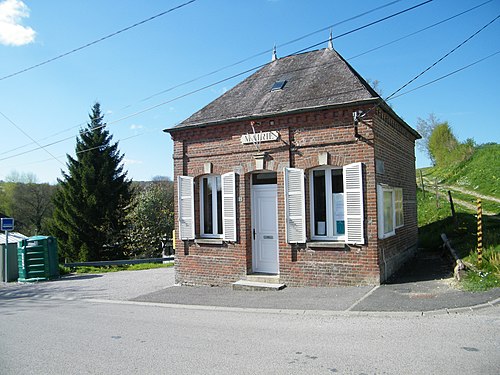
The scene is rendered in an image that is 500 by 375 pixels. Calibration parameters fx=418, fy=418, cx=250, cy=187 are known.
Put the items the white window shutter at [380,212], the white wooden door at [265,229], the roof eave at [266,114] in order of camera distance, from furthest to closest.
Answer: the white wooden door at [265,229] < the white window shutter at [380,212] < the roof eave at [266,114]

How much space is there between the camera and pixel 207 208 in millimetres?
12336

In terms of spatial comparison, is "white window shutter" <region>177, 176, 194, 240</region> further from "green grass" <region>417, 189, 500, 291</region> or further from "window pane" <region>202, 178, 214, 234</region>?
"green grass" <region>417, 189, 500, 291</region>

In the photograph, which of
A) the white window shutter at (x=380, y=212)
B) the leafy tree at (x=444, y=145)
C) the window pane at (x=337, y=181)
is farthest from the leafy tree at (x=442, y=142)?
the window pane at (x=337, y=181)

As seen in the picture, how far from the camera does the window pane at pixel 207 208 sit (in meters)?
12.3

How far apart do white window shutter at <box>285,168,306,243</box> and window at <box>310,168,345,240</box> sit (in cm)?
31

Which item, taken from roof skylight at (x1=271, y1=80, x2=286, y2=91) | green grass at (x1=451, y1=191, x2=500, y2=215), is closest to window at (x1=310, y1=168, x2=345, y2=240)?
roof skylight at (x1=271, y1=80, x2=286, y2=91)

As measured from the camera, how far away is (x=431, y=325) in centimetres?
666

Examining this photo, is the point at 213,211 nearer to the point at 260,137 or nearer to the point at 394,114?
the point at 260,137

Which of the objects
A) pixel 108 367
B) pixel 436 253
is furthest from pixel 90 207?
pixel 108 367

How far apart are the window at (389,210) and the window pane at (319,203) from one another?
136 cm

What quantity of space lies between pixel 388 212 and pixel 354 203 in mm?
1397

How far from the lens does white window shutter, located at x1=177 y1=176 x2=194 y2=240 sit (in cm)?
1216

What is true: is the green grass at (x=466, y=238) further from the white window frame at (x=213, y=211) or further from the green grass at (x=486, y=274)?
the white window frame at (x=213, y=211)

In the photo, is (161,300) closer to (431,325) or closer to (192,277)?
(192,277)
